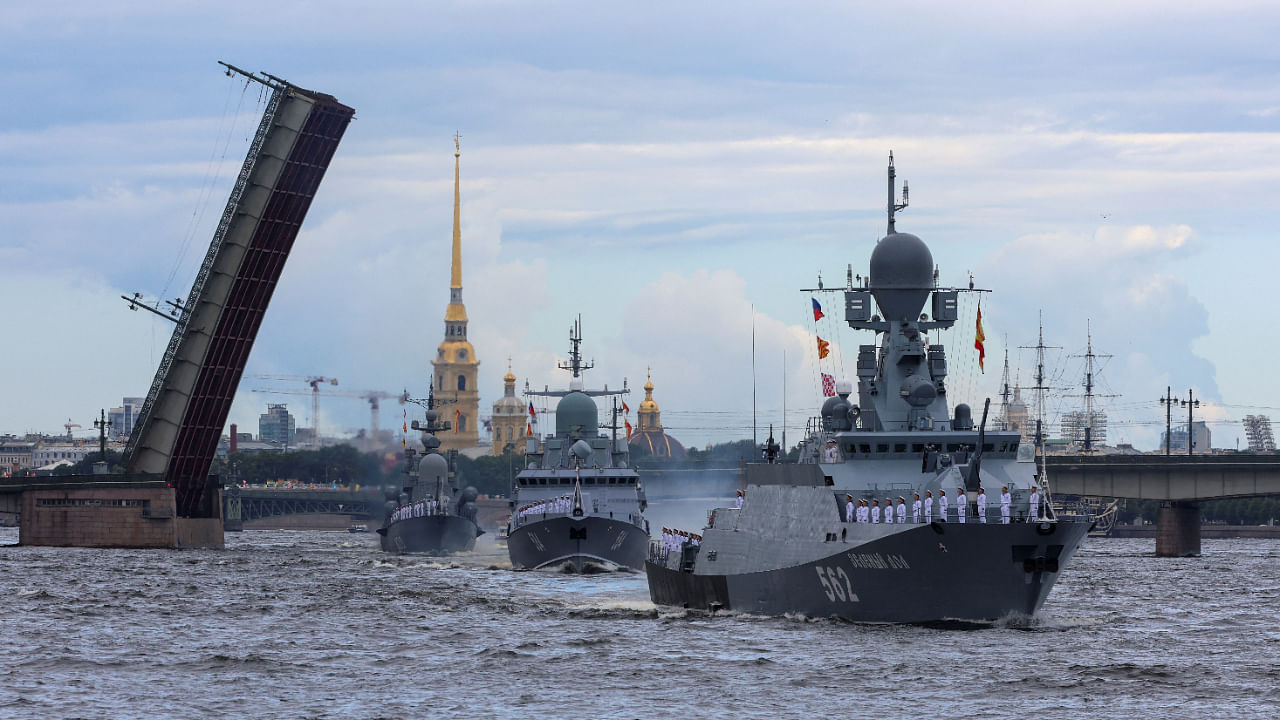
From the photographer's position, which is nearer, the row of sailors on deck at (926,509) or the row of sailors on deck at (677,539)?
the row of sailors on deck at (926,509)

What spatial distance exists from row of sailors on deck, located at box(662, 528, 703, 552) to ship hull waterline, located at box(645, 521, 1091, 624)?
291 inches

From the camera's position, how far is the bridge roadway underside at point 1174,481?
72938mm

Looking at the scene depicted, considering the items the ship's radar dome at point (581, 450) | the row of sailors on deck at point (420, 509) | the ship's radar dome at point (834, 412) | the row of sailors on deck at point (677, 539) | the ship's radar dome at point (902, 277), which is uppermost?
the ship's radar dome at point (902, 277)

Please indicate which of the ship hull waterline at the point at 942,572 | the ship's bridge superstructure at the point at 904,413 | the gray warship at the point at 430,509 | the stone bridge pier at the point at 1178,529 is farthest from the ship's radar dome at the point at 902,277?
the stone bridge pier at the point at 1178,529

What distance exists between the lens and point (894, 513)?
2998cm

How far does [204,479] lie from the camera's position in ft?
242

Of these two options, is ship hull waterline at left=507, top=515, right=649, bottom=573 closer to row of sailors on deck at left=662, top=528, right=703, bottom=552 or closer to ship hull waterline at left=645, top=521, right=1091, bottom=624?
A: row of sailors on deck at left=662, top=528, right=703, bottom=552

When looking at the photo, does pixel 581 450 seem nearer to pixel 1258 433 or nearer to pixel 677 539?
pixel 677 539

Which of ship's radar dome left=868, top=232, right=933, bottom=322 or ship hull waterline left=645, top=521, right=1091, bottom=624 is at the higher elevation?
ship's radar dome left=868, top=232, right=933, bottom=322

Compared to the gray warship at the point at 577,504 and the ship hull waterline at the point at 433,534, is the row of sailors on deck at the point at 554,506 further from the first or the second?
the ship hull waterline at the point at 433,534

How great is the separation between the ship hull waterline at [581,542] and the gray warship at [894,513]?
60.2 feet

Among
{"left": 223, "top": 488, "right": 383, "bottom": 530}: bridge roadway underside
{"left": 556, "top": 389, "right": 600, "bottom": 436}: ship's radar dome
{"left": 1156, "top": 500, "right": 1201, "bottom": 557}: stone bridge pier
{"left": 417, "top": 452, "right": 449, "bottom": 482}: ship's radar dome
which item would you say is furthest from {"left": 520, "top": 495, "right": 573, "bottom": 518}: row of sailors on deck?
{"left": 223, "top": 488, "right": 383, "bottom": 530}: bridge roadway underside

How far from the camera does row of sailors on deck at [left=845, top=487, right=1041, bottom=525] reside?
95.6 ft

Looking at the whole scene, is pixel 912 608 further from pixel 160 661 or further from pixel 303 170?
pixel 303 170
